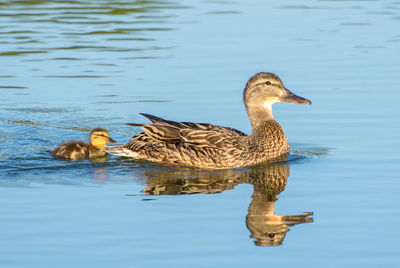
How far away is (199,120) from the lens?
11.3m

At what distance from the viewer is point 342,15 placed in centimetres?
1950

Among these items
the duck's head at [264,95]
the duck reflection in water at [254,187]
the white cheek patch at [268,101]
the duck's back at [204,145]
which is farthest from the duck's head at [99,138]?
the white cheek patch at [268,101]

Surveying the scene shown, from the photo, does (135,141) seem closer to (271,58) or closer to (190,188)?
(190,188)

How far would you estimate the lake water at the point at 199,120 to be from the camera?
6.52 metres

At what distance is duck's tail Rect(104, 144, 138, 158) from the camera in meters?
9.81

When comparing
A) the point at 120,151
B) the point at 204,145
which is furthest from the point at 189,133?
the point at 120,151

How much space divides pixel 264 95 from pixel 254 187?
1809 mm

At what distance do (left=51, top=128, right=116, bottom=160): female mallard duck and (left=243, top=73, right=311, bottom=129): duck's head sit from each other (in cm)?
173

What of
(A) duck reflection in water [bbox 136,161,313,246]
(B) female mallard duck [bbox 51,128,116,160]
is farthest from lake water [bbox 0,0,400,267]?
(B) female mallard duck [bbox 51,128,116,160]

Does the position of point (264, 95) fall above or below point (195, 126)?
above

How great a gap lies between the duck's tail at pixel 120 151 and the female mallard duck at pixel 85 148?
10cm

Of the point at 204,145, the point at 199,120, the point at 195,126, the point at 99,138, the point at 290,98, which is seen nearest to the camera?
the point at 204,145

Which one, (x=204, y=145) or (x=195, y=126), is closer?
(x=204, y=145)

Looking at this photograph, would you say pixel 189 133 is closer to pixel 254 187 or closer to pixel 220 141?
pixel 220 141
